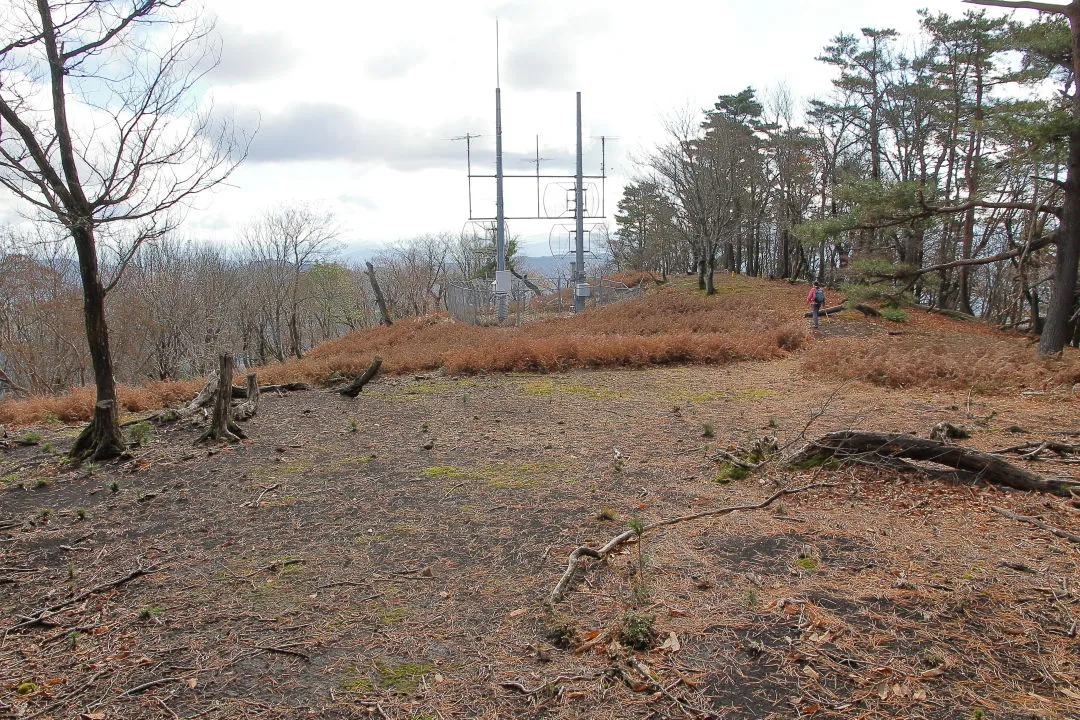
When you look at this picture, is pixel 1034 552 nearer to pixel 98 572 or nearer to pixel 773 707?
pixel 773 707

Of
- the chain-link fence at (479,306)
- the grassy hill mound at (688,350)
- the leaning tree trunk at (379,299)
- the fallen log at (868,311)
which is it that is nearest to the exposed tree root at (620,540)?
the grassy hill mound at (688,350)

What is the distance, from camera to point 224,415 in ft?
26.1

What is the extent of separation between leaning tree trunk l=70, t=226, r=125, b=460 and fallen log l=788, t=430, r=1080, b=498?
7.04 m

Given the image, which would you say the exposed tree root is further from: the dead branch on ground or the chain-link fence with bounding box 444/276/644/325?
the chain-link fence with bounding box 444/276/644/325

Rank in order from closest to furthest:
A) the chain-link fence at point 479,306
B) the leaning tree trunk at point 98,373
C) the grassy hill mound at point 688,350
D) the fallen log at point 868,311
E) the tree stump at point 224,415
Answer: the leaning tree trunk at point 98,373 < the tree stump at point 224,415 < the grassy hill mound at point 688,350 < the fallen log at point 868,311 < the chain-link fence at point 479,306

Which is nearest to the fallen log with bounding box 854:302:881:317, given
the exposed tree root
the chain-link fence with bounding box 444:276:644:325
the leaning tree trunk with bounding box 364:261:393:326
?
the chain-link fence with bounding box 444:276:644:325

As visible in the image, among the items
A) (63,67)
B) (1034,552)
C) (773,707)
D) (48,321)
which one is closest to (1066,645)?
(1034,552)

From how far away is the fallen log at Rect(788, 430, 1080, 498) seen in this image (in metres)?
4.56

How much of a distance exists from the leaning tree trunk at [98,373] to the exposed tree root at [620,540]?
5.77 metres

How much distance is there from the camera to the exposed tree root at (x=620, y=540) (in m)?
3.50

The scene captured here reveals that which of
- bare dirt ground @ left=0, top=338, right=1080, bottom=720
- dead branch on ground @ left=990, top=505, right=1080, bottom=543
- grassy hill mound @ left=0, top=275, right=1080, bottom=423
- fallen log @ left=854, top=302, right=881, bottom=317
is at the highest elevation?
fallen log @ left=854, top=302, right=881, bottom=317

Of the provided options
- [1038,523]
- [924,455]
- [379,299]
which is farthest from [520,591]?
[379,299]

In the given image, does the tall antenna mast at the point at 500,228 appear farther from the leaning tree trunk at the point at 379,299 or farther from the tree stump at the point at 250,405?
the tree stump at the point at 250,405

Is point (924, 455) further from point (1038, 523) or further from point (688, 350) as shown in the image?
point (688, 350)
